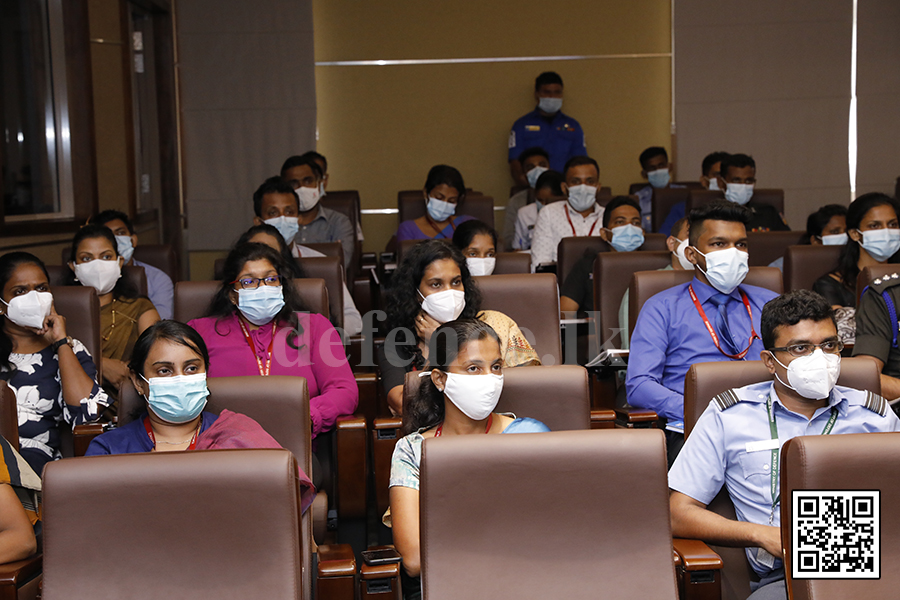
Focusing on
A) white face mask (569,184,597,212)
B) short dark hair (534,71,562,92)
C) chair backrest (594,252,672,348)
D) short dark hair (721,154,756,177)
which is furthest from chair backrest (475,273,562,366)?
short dark hair (534,71,562,92)

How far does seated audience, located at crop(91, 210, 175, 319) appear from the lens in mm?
4199

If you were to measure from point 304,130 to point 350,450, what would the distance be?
5.54 m

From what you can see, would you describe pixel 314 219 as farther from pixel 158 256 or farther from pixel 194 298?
pixel 194 298

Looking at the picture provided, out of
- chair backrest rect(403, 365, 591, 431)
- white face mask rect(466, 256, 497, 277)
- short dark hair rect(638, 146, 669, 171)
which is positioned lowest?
chair backrest rect(403, 365, 591, 431)

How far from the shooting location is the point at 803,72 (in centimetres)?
805

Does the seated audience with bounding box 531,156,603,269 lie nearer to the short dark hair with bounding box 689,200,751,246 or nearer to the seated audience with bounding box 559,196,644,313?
the seated audience with bounding box 559,196,644,313

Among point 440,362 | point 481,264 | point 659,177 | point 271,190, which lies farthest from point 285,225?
point 659,177

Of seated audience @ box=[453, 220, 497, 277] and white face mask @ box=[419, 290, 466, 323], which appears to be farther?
seated audience @ box=[453, 220, 497, 277]

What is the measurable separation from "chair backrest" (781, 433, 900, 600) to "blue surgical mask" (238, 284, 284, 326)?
1955 millimetres

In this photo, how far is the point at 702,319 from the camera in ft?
10.0

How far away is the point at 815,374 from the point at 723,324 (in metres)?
1.02

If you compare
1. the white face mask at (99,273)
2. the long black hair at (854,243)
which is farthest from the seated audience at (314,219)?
the long black hair at (854,243)

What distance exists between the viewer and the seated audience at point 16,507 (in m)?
1.86

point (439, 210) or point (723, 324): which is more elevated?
point (439, 210)
